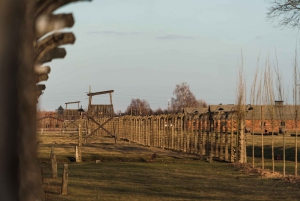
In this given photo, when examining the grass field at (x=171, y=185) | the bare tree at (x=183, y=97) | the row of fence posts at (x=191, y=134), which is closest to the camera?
the grass field at (x=171, y=185)

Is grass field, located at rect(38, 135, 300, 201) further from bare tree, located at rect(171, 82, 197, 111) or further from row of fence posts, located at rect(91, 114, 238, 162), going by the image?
bare tree, located at rect(171, 82, 197, 111)

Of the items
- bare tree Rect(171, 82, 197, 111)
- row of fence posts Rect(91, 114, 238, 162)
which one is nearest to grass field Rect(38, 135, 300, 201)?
row of fence posts Rect(91, 114, 238, 162)

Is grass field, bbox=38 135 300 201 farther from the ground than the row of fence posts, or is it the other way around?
the row of fence posts

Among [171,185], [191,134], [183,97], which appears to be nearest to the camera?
[171,185]

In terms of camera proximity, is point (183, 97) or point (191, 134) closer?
→ point (191, 134)

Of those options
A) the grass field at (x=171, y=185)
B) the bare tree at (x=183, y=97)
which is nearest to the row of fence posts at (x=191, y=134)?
the grass field at (x=171, y=185)

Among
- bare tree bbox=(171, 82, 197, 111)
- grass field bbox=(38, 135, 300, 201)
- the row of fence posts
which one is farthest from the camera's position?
bare tree bbox=(171, 82, 197, 111)

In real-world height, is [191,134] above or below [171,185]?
above

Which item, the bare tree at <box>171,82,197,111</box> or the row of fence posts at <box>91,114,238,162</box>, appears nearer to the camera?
the row of fence posts at <box>91,114,238,162</box>

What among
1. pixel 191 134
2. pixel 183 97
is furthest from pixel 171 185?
pixel 183 97

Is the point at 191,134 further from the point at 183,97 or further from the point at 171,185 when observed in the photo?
the point at 183,97

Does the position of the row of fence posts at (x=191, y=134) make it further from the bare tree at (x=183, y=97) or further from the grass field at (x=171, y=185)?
the bare tree at (x=183, y=97)

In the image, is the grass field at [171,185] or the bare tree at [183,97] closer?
the grass field at [171,185]

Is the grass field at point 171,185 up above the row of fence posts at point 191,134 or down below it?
below
